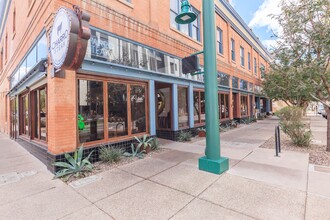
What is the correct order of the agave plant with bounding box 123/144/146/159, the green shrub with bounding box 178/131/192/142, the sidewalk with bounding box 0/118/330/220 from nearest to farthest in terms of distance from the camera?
the sidewalk with bounding box 0/118/330/220
the agave plant with bounding box 123/144/146/159
the green shrub with bounding box 178/131/192/142

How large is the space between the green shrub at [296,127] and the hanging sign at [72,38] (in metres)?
8.09

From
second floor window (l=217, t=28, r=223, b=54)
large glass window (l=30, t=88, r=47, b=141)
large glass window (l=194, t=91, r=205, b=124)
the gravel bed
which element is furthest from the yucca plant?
second floor window (l=217, t=28, r=223, b=54)

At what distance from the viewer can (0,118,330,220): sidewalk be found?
3.06 meters

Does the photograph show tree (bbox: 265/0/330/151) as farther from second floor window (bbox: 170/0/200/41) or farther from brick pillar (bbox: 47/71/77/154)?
brick pillar (bbox: 47/71/77/154)

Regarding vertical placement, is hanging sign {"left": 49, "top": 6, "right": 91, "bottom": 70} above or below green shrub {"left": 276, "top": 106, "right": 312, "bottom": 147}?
above

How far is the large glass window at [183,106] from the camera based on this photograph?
980 centimetres

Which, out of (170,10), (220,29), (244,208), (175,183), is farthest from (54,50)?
(220,29)

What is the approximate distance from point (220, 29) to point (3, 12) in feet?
54.2

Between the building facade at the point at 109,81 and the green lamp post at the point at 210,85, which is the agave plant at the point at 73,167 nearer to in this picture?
the building facade at the point at 109,81

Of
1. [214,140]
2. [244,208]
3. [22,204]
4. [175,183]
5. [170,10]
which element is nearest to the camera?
[244,208]

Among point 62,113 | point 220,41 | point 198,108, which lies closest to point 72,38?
point 62,113

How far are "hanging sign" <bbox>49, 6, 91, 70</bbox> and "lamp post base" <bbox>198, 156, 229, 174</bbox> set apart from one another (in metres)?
3.96

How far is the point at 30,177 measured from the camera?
4855 millimetres

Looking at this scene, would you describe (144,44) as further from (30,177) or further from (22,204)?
(22,204)
